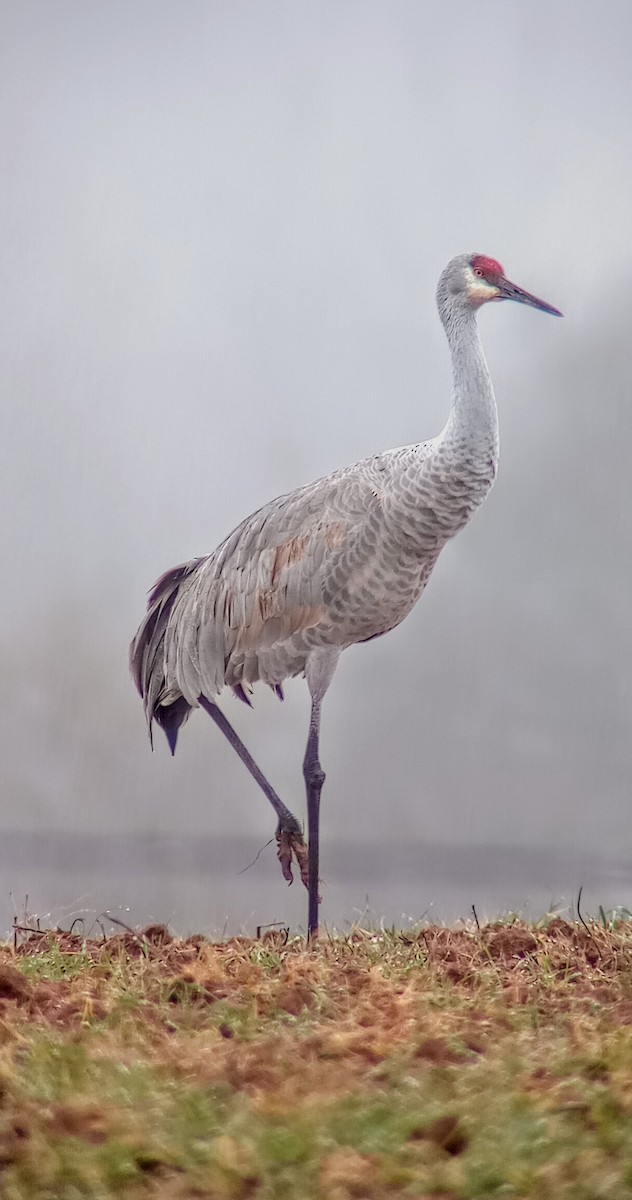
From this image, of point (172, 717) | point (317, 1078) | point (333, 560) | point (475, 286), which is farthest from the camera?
point (172, 717)

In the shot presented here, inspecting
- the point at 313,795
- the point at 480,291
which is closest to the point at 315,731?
the point at 313,795

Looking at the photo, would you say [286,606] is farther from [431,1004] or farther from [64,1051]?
[64,1051]

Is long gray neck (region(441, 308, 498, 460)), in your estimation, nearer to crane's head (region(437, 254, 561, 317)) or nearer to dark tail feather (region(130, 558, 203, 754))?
crane's head (region(437, 254, 561, 317))

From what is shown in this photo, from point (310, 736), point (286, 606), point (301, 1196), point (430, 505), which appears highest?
point (430, 505)

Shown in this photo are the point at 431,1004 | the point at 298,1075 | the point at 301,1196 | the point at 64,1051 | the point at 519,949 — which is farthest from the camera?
the point at 519,949

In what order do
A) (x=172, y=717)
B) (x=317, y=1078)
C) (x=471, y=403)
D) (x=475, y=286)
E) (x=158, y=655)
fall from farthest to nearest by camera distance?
(x=172, y=717) → (x=158, y=655) → (x=475, y=286) → (x=471, y=403) → (x=317, y=1078)

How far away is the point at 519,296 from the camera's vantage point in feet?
13.6

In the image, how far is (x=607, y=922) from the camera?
416 centimetres

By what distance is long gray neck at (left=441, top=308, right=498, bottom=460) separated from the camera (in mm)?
3799

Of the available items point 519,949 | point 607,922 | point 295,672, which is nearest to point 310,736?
point 295,672

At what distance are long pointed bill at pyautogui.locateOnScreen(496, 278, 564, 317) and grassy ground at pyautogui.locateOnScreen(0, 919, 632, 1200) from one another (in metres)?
2.10

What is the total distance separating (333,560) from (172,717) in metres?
1.13

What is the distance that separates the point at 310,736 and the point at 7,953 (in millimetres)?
1206

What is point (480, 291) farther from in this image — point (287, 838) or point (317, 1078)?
point (317, 1078)
